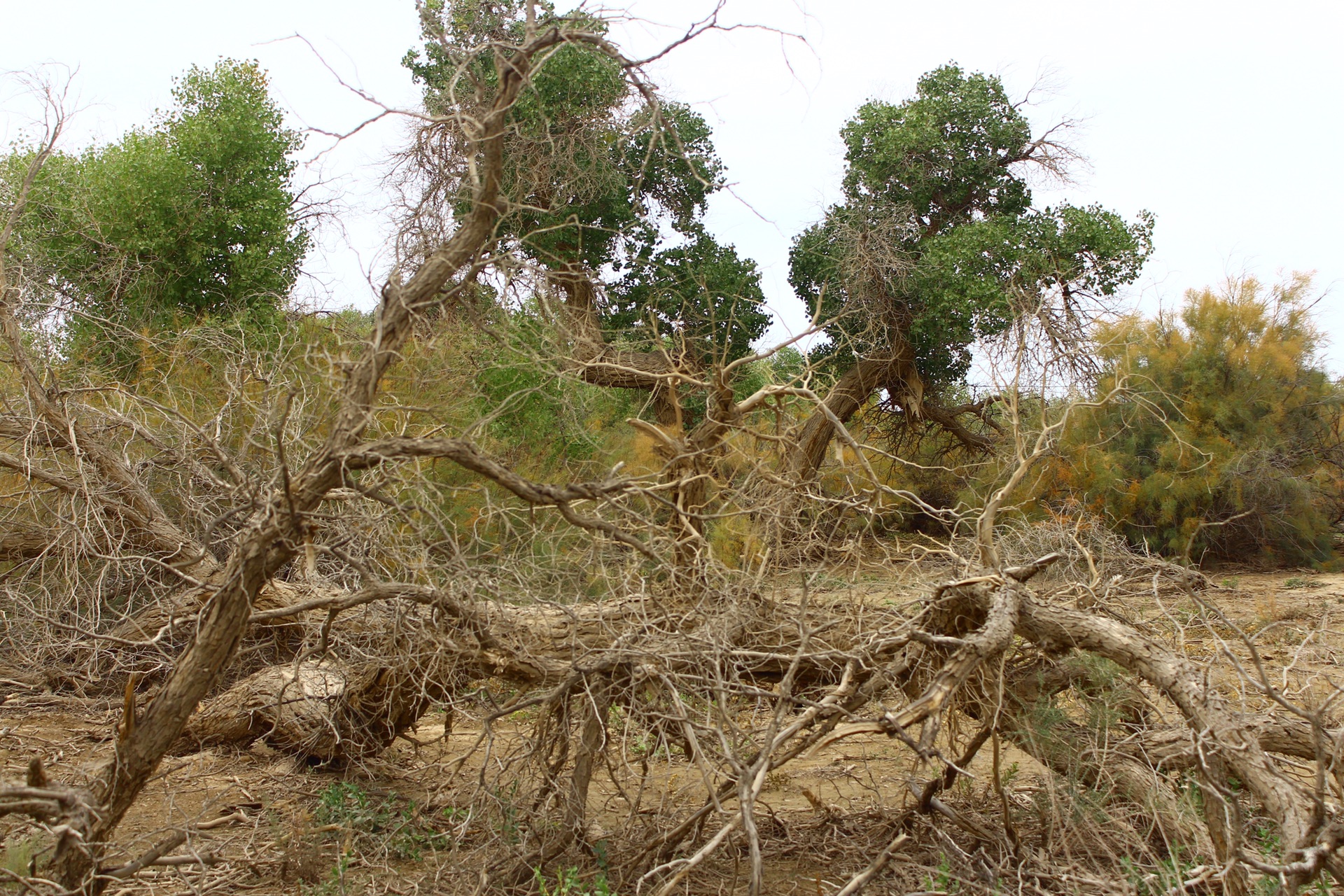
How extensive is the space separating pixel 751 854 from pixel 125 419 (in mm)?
4899

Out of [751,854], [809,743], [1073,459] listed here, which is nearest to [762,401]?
Answer: [809,743]

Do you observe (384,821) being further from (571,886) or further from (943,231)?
(943,231)

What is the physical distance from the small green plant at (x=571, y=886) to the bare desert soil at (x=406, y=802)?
0.24ft

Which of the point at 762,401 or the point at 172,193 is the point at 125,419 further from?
the point at 172,193

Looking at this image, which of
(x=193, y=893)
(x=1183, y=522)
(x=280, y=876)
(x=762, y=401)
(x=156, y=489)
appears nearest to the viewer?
(x=193, y=893)

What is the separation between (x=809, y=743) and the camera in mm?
3715

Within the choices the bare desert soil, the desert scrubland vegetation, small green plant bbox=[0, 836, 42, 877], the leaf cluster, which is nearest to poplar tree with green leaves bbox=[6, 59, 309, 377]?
the desert scrubland vegetation

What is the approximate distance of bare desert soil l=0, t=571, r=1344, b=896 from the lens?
163 inches

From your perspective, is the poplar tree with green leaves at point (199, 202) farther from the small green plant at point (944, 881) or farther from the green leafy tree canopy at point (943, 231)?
the small green plant at point (944, 881)

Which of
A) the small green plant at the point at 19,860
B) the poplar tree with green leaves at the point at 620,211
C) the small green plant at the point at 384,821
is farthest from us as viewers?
the poplar tree with green leaves at the point at 620,211

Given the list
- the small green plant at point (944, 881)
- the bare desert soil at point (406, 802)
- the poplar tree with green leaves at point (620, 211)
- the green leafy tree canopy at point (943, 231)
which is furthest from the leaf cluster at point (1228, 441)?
the small green plant at point (944, 881)

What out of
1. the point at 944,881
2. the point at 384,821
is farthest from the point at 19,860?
the point at 944,881

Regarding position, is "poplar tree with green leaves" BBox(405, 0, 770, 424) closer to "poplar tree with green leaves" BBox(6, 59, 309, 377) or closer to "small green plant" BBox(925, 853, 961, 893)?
"poplar tree with green leaves" BBox(6, 59, 309, 377)

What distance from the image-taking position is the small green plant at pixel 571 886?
367 cm
